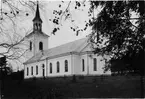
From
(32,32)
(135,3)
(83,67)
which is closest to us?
(135,3)

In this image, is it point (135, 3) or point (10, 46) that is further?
point (10, 46)

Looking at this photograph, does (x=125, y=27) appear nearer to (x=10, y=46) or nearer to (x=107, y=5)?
(x=107, y=5)

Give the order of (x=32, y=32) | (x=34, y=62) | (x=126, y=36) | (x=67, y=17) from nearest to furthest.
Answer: (x=67, y=17)
(x=126, y=36)
(x=32, y=32)
(x=34, y=62)

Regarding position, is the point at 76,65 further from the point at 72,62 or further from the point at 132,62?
the point at 132,62

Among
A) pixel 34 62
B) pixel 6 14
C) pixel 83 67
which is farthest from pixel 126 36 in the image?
pixel 34 62

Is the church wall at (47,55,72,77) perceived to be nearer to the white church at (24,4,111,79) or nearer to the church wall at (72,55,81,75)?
the white church at (24,4,111,79)

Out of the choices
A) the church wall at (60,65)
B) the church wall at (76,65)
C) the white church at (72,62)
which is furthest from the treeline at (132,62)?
the church wall at (60,65)

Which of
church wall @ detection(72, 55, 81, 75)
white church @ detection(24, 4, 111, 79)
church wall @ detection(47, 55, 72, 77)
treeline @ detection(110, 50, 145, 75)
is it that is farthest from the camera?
church wall @ detection(47, 55, 72, 77)

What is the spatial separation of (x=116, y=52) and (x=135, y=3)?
95.0 inches

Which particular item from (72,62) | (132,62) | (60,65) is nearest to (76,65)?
(72,62)

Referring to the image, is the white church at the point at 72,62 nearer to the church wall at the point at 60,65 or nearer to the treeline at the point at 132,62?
the church wall at the point at 60,65

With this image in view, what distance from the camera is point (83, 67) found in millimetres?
40156

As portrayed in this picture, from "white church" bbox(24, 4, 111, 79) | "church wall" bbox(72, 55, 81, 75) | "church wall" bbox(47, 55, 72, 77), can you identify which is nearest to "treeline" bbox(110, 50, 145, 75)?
"white church" bbox(24, 4, 111, 79)

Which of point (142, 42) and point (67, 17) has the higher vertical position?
point (67, 17)
